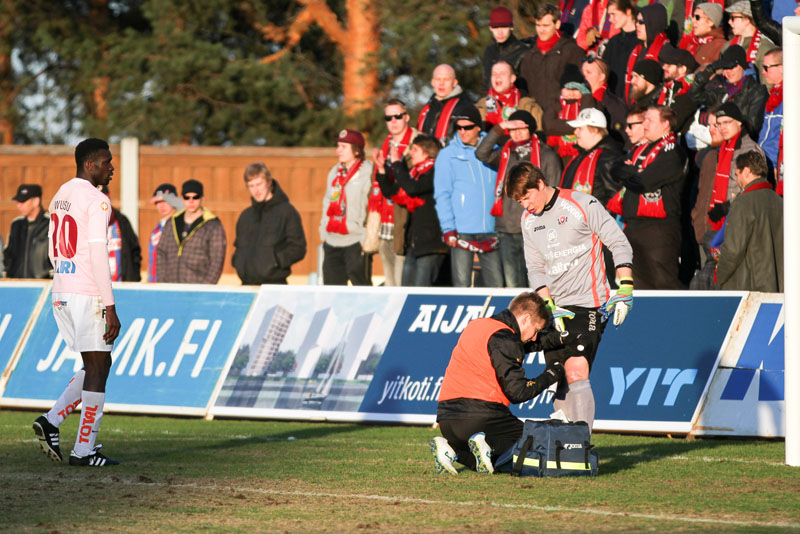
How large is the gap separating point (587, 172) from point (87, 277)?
575cm

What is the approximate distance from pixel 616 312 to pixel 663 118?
4284 mm

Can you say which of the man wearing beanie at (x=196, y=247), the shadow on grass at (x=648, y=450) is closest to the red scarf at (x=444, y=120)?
the man wearing beanie at (x=196, y=247)

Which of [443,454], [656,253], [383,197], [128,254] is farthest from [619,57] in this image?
[443,454]

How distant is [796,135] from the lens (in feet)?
33.6

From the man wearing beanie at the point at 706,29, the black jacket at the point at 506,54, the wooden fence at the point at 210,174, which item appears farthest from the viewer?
the wooden fence at the point at 210,174

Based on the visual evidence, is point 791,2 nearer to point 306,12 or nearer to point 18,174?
point 18,174

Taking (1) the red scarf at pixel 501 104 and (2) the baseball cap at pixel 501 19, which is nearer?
(1) the red scarf at pixel 501 104

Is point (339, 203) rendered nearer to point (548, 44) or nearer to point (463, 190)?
point (463, 190)

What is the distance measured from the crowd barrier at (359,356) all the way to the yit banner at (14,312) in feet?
0.04

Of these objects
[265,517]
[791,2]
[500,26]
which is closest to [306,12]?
[500,26]

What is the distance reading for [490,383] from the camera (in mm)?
9680

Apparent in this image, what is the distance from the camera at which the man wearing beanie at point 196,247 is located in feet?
52.5

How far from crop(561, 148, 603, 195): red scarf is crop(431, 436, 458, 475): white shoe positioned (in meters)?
4.79

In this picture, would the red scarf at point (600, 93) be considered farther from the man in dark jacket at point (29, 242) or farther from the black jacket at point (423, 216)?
the man in dark jacket at point (29, 242)
